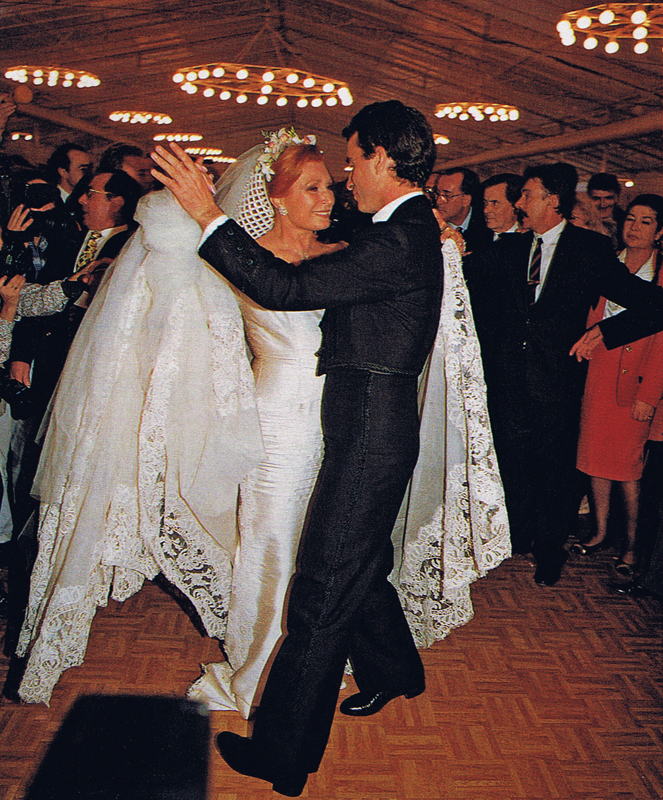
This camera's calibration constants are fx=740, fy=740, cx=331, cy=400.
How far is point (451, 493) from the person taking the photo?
230 centimetres

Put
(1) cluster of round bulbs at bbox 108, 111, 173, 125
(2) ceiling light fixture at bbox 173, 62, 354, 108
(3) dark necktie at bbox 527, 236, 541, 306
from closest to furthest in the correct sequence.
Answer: (3) dark necktie at bbox 527, 236, 541, 306 < (2) ceiling light fixture at bbox 173, 62, 354, 108 < (1) cluster of round bulbs at bbox 108, 111, 173, 125

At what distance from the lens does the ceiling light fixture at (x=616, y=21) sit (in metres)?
5.10

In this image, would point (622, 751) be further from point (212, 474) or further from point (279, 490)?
point (212, 474)

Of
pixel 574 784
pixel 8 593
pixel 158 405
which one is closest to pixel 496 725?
pixel 574 784

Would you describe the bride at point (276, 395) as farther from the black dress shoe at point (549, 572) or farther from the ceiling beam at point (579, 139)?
the ceiling beam at point (579, 139)

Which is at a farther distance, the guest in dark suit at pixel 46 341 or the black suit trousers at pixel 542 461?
the black suit trousers at pixel 542 461

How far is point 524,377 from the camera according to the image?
326cm

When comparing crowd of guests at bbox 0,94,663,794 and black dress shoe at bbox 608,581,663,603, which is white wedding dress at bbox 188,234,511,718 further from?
black dress shoe at bbox 608,581,663,603

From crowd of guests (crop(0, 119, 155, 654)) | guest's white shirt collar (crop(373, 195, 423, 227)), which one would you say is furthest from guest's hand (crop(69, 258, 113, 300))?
guest's white shirt collar (crop(373, 195, 423, 227))

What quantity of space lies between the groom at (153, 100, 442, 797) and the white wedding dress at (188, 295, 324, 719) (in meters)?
0.22

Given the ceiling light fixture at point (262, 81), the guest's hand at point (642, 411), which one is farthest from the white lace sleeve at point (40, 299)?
the ceiling light fixture at point (262, 81)

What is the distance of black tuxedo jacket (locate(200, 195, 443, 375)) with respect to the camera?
1709 millimetres

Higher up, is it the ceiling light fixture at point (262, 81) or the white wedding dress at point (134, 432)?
the ceiling light fixture at point (262, 81)

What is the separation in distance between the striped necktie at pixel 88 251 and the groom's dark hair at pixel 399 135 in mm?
1560
